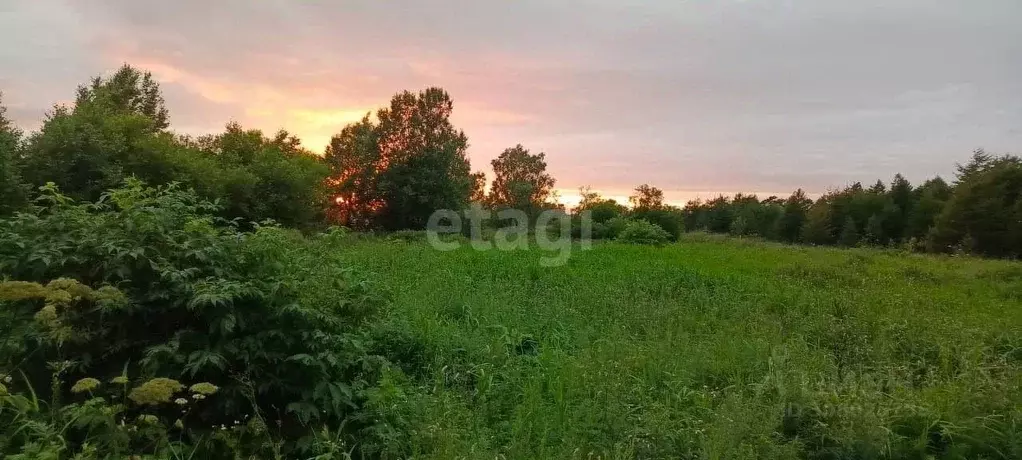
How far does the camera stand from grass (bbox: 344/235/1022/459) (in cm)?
321

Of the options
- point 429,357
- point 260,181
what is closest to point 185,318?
point 429,357

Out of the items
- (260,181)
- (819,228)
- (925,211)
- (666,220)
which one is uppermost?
(260,181)

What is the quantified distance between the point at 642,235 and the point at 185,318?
794 inches

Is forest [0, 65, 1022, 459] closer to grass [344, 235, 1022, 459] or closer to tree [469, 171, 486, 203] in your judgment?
grass [344, 235, 1022, 459]

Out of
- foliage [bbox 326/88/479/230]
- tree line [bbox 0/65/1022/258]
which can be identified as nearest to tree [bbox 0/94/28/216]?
tree line [bbox 0/65/1022/258]

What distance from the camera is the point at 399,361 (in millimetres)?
4641

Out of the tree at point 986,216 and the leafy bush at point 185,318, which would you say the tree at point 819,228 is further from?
the leafy bush at point 185,318

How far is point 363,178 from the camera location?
30.4 meters

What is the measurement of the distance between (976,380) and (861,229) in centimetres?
4090

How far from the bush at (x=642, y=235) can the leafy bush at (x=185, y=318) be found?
62.9 ft

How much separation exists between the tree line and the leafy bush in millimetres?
12270

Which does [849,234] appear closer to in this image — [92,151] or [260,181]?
[260,181]

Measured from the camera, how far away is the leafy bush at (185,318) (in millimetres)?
2754

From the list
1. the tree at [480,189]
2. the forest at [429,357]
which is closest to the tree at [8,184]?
the forest at [429,357]
